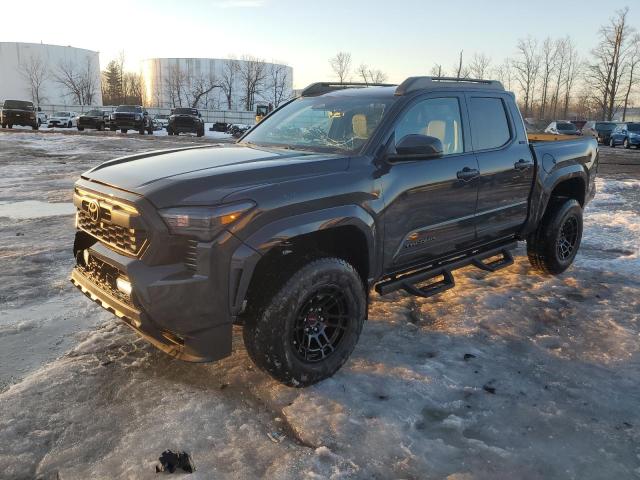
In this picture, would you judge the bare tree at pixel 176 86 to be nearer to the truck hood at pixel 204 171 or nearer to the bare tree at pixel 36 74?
the bare tree at pixel 36 74

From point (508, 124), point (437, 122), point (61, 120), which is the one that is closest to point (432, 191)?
point (437, 122)

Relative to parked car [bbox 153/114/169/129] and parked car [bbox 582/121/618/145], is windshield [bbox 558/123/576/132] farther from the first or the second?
parked car [bbox 153/114/169/129]

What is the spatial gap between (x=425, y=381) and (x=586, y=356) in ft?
4.41

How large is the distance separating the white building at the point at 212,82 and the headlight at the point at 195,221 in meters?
95.5

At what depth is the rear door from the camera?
14.5ft

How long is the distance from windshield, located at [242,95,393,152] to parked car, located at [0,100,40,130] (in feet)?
125

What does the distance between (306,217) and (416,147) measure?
97 cm

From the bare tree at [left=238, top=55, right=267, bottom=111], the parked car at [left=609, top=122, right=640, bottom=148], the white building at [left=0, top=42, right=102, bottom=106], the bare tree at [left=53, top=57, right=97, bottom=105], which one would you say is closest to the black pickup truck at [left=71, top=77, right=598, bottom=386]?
the parked car at [left=609, top=122, right=640, bottom=148]

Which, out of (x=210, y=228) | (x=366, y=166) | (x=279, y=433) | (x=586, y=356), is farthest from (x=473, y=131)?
(x=279, y=433)

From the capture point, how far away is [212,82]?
334 feet

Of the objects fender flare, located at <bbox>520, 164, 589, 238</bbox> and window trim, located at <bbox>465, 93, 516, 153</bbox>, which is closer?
window trim, located at <bbox>465, 93, 516, 153</bbox>

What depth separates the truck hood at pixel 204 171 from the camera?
278 cm

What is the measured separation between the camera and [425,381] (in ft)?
11.2

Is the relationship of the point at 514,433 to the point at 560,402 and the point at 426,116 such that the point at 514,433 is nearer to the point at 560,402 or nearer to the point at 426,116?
the point at 560,402
